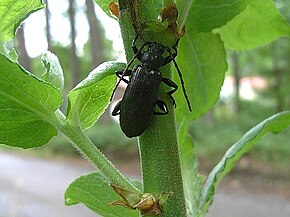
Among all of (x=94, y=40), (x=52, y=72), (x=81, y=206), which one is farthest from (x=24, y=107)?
(x=94, y=40)

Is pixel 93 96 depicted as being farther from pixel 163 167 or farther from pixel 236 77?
pixel 236 77

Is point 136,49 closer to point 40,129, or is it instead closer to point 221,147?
point 40,129

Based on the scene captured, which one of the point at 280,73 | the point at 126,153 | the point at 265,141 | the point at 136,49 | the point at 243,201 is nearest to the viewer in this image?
the point at 136,49

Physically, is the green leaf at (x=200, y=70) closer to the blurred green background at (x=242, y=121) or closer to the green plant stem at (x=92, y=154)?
the green plant stem at (x=92, y=154)

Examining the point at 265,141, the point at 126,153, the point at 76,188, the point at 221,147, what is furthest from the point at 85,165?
the point at 76,188

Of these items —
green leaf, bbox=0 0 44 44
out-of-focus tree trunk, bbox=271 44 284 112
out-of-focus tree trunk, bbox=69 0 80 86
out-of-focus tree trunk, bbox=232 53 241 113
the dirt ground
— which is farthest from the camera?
out-of-focus tree trunk, bbox=232 53 241 113

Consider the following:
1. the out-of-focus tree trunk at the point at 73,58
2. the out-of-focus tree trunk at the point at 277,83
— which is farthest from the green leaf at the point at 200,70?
the out-of-focus tree trunk at the point at 73,58

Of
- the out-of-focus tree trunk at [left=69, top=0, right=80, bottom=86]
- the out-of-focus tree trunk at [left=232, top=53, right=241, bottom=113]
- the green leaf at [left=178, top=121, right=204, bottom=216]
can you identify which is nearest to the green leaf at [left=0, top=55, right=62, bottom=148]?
the green leaf at [left=178, top=121, right=204, bottom=216]

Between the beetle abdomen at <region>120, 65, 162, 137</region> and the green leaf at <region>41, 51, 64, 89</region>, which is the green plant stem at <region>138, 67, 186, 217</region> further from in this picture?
the green leaf at <region>41, 51, 64, 89</region>
